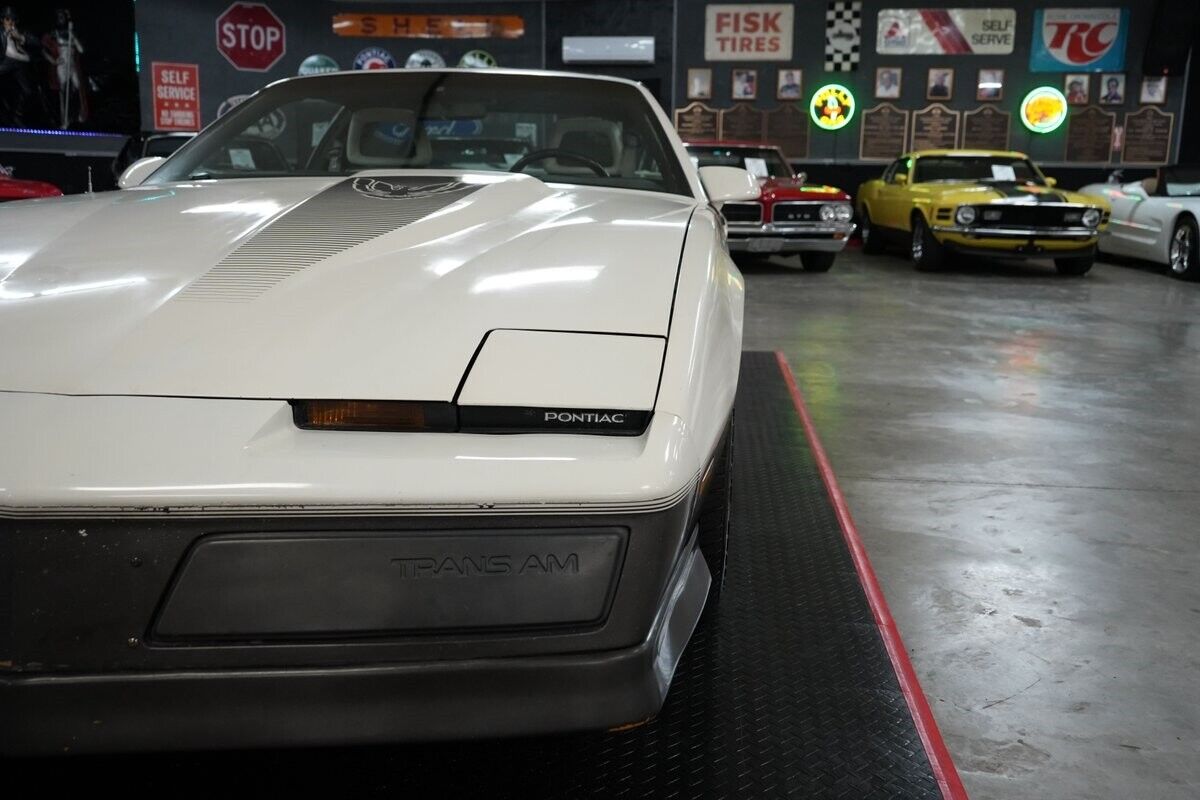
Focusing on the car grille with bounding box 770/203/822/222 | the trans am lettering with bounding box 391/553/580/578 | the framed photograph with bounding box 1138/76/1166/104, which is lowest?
the trans am lettering with bounding box 391/553/580/578

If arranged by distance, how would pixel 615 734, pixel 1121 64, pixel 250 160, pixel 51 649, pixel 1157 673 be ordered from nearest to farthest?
pixel 51 649
pixel 615 734
pixel 1157 673
pixel 250 160
pixel 1121 64

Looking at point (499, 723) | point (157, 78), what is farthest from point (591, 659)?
point (157, 78)

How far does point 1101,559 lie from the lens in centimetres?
229

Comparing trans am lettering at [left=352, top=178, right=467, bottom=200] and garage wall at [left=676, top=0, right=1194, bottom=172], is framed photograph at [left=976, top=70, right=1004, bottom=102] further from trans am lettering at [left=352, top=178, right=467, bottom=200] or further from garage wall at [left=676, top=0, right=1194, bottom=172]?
trans am lettering at [left=352, top=178, right=467, bottom=200]

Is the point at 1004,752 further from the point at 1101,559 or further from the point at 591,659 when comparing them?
the point at 1101,559

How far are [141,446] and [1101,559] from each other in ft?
6.76

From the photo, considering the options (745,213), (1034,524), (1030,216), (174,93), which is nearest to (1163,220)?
(1030,216)

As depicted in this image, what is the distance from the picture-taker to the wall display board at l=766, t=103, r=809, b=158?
12875 mm

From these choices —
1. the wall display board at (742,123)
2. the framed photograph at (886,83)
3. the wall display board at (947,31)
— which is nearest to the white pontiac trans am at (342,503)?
the wall display board at (742,123)

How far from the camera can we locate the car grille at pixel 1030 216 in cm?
817

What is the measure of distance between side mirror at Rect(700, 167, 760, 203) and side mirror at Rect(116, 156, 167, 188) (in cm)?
118

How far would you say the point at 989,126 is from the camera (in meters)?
12.7

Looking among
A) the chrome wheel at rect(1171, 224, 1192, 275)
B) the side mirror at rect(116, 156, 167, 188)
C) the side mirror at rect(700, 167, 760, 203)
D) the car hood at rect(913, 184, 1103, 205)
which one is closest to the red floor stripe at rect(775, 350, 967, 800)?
the side mirror at rect(700, 167, 760, 203)

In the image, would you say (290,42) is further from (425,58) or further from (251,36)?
(425,58)
